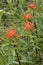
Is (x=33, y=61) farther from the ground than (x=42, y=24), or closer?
closer

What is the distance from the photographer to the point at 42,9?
2.09 m

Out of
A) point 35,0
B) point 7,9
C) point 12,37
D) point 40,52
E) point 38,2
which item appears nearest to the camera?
point 12,37

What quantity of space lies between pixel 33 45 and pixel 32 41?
4 centimetres

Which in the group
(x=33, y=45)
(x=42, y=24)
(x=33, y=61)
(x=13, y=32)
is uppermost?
(x=13, y=32)

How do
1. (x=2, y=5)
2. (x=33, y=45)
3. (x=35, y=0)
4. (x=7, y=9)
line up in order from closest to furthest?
(x=33, y=45) < (x=35, y=0) < (x=7, y=9) < (x=2, y=5)

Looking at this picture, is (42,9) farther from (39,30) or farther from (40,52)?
(40,52)

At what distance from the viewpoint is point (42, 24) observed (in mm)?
2072

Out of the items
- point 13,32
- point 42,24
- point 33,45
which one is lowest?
point 33,45

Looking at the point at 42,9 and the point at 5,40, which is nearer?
the point at 5,40

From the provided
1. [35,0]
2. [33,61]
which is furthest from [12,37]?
[35,0]

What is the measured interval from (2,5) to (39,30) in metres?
1.42

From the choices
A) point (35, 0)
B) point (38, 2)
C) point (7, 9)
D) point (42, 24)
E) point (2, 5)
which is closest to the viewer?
point (42, 24)

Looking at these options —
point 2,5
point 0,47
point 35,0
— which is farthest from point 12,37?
point 2,5

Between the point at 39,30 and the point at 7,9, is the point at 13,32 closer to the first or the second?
the point at 39,30
